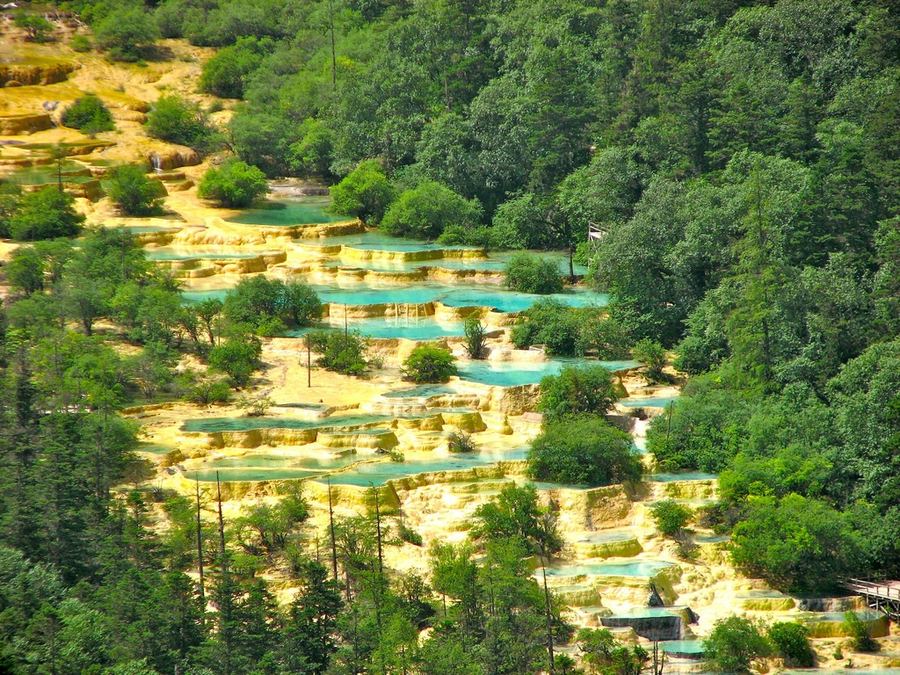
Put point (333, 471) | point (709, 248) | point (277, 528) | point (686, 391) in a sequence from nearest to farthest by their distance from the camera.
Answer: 1. point (277, 528)
2. point (333, 471)
3. point (686, 391)
4. point (709, 248)

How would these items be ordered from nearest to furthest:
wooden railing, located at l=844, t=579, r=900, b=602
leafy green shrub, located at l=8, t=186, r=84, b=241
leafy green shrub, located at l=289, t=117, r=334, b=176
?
wooden railing, located at l=844, t=579, r=900, b=602 → leafy green shrub, located at l=8, t=186, r=84, b=241 → leafy green shrub, located at l=289, t=117, r=334, b=176

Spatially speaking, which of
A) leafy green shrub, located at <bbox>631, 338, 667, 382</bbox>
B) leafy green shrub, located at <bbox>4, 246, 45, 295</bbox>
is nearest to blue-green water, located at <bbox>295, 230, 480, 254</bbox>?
leafy green shrub, located at <bbox>4, 246, 45, 295</bbox>

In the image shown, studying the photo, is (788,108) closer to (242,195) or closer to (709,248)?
(709,248)

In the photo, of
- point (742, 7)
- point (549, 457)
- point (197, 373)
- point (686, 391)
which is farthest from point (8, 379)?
point (742, 7)

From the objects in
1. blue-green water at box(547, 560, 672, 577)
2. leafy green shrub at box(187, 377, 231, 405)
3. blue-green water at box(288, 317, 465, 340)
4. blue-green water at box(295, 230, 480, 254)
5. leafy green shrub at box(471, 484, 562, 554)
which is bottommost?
blue-green water at box(547, 560, 672, 577)

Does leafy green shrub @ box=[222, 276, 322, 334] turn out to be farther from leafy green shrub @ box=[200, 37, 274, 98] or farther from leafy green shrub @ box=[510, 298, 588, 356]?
leafy green shrub @ box=[200, 37, 274, 98]

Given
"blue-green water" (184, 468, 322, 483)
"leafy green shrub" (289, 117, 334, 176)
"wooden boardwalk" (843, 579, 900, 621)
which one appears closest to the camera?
"wooden boardwalk" (843, 579, 900, 621)
